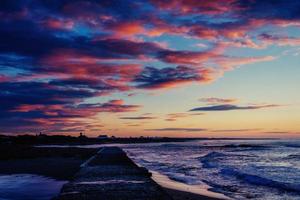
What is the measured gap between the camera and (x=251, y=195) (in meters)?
17.9

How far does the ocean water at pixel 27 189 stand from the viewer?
565 inches

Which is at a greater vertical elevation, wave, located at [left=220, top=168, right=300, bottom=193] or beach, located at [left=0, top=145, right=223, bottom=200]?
beach, located at [left=0, top=145, right=223, bottom=200]

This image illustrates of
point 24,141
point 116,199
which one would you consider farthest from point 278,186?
point 24,141

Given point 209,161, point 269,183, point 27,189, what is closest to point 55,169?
point 27,189

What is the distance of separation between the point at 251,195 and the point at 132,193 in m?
6.58

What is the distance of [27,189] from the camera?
642 inches

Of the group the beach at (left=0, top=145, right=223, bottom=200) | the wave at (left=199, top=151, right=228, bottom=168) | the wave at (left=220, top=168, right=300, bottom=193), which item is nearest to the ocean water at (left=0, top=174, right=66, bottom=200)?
the beach at (left=0, top=145, right=223, bottom=200)

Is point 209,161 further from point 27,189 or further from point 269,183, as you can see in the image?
point 27,189

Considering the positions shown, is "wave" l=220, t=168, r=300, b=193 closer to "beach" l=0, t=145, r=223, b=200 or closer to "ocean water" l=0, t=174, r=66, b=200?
"beach" l=0, t=145, r=223, b=200

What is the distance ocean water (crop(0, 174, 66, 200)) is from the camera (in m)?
14.3

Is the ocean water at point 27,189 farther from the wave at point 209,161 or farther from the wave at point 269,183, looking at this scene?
the wave at point 209,161

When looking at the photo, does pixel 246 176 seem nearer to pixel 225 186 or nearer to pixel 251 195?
pixel 225 186

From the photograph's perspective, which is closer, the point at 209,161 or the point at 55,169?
the point at 55,169

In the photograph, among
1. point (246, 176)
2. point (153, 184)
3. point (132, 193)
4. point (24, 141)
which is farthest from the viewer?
point (24, 141)
